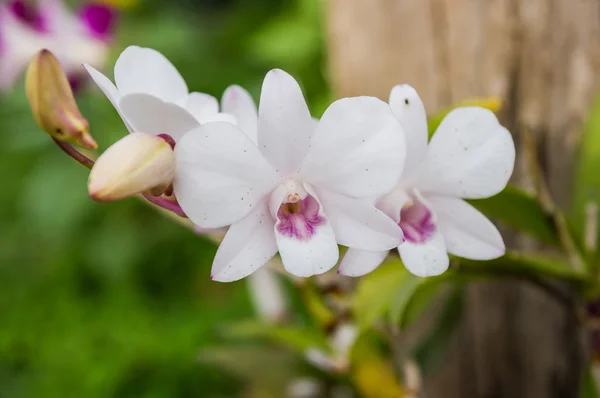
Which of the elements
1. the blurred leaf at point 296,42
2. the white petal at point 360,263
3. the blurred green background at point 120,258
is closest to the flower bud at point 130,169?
the white petal at point 360,263

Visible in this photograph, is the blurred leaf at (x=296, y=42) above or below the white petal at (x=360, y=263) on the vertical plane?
below

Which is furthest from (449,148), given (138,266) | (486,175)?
(138,266)

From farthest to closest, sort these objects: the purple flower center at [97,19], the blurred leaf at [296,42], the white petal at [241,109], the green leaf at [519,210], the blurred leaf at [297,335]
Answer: the blurred leaf at [296,42]
the purple flower center at [97,19]
the blurred leaf at [297,335]
the green leaf at [519,210]
the white petal at [241,109]

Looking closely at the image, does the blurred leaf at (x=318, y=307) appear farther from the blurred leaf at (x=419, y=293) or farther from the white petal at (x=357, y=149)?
the white petal at (x=357, y=149)

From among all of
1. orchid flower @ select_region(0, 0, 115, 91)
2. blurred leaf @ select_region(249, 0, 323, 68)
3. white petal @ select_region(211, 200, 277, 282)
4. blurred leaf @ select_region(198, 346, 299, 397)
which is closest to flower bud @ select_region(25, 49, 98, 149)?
white petal @ select_region(211, 200, 277, 282)

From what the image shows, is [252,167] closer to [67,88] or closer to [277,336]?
[67,88]

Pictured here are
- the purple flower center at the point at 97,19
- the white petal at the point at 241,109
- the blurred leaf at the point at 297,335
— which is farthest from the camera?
the purple flower center at the point at 97,19

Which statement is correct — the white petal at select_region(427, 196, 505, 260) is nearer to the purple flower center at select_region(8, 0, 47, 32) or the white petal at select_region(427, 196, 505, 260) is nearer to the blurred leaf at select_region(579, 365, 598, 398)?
the blurred leaf at select_region(579, 365, 598, 398)

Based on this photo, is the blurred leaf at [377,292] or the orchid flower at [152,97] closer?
the orchid flower at [152,97]
